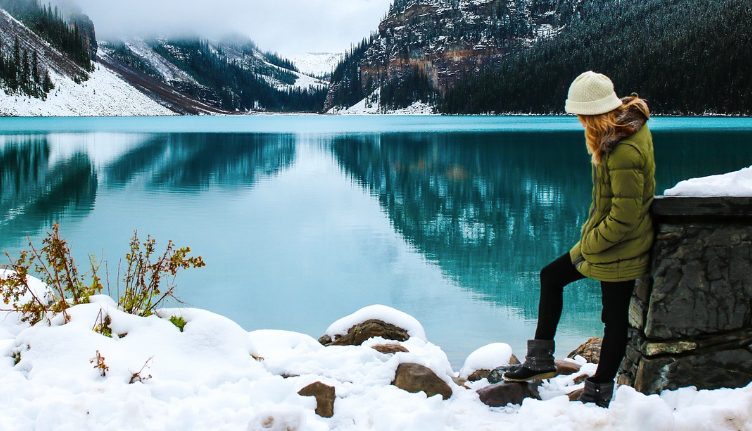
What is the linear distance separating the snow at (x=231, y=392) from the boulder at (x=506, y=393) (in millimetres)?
80

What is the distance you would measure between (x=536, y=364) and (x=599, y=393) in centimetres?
51

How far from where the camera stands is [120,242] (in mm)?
15750

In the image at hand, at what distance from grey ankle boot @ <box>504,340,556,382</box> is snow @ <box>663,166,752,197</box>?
1353mm

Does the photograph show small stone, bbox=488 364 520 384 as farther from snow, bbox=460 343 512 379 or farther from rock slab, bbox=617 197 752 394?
rock slab, bbox=617 197 752 394

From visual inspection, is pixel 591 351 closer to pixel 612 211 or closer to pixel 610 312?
pixel 610 312

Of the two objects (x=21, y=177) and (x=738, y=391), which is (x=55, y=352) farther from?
(x=21, y=177)

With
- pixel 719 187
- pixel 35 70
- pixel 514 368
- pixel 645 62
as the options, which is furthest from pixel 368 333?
pixel 35 70

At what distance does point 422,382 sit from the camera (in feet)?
15.4

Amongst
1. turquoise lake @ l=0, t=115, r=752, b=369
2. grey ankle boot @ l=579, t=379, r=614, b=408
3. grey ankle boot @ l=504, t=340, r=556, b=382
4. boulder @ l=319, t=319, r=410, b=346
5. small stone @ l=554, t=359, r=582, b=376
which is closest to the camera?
grey ankle boot @ l=579, t=379, r=614, b=408

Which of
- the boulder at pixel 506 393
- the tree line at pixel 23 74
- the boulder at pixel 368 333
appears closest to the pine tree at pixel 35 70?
the tree line at pixel 23 74

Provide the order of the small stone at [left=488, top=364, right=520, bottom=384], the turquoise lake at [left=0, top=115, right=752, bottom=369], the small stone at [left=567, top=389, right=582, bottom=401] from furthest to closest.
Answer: the turquoise lake at [left=0, top=115, right=752, bottom=369]
the small stone at [left=488, top=364, right=520, bottom=384]
the small stone at [left=567, top=389, right=582, bottom=401]

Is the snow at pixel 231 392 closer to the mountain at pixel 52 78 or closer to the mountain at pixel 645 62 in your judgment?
the mountain at pixel 645 62

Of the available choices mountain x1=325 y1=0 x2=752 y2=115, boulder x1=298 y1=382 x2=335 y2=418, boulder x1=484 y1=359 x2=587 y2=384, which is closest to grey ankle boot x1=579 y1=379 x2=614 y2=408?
boulder x1=484 y1=359 x2=587 y2=384

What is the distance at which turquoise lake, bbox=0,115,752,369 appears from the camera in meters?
10.5
